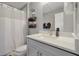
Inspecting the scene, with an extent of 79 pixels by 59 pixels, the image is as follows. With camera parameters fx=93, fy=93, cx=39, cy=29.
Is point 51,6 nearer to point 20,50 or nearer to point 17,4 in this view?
point 17,4

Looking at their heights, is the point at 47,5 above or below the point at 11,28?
above

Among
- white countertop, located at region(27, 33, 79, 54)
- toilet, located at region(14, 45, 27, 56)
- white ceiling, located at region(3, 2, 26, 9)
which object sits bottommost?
toilet, located at region(14, 45, 27, 56)

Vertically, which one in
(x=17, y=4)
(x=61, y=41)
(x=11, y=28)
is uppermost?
(x=17, y=4)

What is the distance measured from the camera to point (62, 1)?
1362 mm

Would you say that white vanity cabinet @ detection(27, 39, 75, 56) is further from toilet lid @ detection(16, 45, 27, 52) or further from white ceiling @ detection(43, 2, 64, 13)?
white ceiling @ detection(43, 2, 64, 13)

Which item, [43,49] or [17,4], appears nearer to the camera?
[43,49]

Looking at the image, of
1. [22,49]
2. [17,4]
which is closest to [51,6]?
[17,4]

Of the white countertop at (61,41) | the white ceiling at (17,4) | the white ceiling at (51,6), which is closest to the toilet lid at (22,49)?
the white countertop at (61,41)

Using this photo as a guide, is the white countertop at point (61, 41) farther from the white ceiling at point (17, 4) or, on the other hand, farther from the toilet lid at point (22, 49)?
the white ceiling at point (17, 4)

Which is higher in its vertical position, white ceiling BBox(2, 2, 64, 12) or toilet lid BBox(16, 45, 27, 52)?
white ceiling BBox(2, 2, 64, 12)

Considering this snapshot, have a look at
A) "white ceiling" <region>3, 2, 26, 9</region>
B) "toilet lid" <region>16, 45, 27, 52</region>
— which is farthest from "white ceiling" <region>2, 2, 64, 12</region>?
"toilet lid" <region>16, 45, 27, 52</region>

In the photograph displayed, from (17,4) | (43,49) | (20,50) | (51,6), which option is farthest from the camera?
(51,6)

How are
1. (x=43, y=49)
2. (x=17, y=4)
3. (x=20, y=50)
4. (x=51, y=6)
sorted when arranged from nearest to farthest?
(x=43, y=49) → (x=17, y=4) → (x=20, y=50) → (x=51, y=6)

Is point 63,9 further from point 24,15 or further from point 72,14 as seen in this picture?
point 24,15
